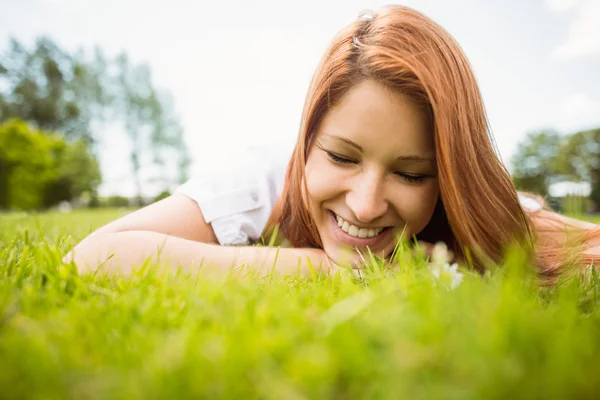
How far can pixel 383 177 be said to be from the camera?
249 centimetres

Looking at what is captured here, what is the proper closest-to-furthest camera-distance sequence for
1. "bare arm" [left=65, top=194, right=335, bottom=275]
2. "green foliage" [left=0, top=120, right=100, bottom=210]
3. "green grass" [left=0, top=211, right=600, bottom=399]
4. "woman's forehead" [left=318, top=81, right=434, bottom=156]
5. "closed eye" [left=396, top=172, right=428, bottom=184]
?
"green grass" [left=0, top=211, right=600, bottom=399] → "bare arm" [left=65, top=194, right=335, bottom=275] → "woman's forehead" [left=318, top=81, right=434, bottom=156] → "closed eye" [left=396, top=172, right=428, bottom=184] → "green foliage" [left=0, top=120, right=100, bottom=210]

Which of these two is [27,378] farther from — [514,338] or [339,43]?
[339,43]

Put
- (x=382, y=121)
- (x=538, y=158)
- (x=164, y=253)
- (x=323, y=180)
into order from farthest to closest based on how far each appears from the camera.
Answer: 1. (x=538, y=158)
2. (x=323, y=180)
3. (x=382, y=121)
4. (x=164, y=253)

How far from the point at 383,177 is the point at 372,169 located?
0.31 feet

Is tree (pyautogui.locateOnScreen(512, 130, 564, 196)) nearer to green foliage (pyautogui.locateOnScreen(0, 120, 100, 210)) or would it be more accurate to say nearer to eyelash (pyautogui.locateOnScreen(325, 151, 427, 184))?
green foliage (pyautogui.locateOnScreen(0, 120, 100, 210))

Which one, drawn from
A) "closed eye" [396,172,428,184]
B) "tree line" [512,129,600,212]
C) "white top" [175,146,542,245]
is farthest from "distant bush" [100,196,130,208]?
"closed eye" [396,172,428,184]

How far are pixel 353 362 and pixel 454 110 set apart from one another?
2.05 metres

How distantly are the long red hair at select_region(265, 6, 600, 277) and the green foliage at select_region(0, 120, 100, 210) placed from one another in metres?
30.6

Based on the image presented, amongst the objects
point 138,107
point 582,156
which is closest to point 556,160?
point 582,156

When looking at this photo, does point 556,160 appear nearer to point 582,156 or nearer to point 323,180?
point 582,156

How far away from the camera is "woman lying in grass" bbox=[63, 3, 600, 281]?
2.37 metres

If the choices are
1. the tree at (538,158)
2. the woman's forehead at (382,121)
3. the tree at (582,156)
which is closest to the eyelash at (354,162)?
the woman's forehead at (382,121)

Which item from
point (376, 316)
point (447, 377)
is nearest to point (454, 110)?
point (376, 316)

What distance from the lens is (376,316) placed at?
105 cm
